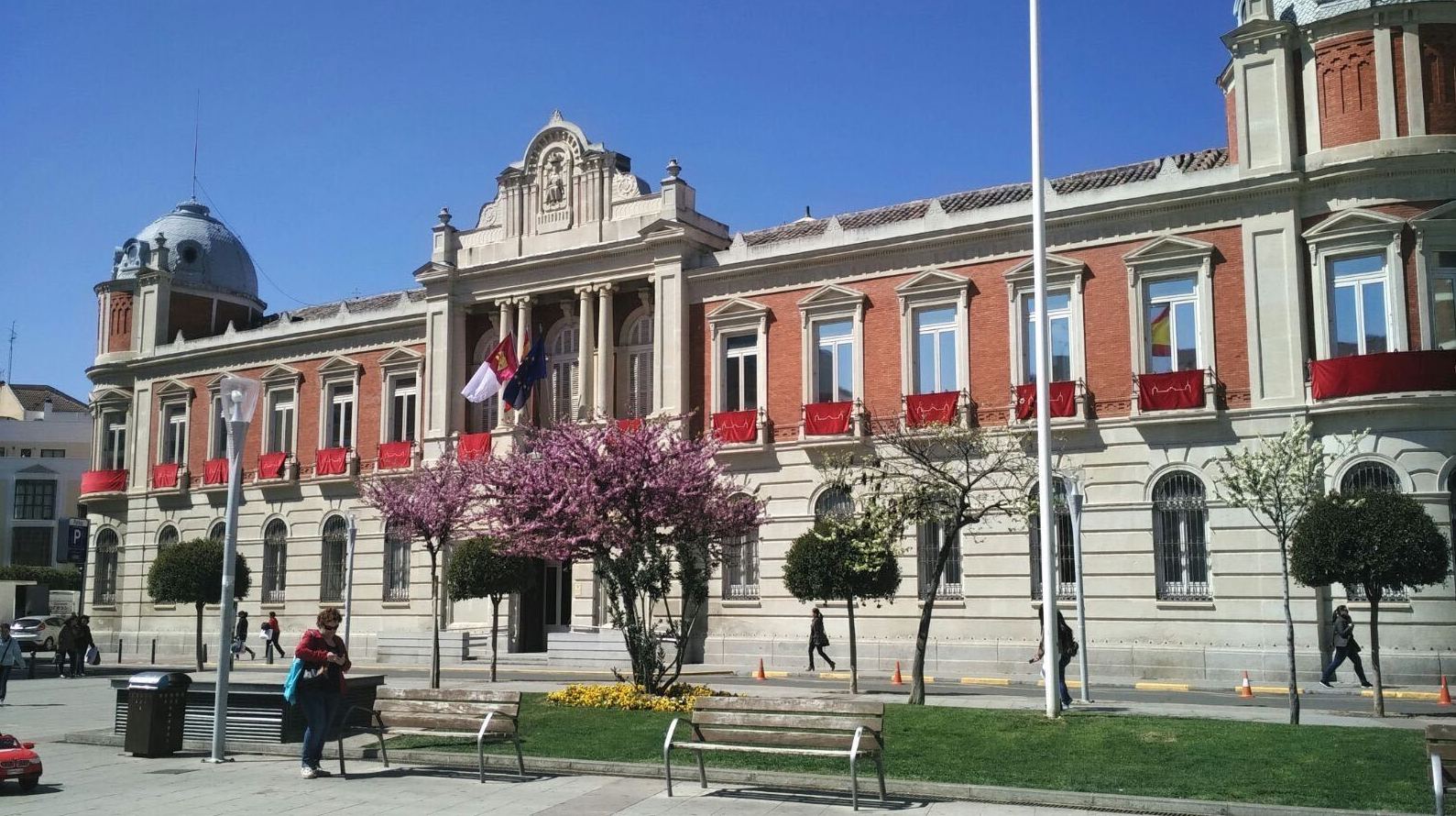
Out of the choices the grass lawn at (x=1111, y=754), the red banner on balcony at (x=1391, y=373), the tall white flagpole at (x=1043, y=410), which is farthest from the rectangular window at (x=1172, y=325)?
the grass lawn at (x=1111, y=754)

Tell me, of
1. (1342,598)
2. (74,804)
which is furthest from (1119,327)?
(74,804)

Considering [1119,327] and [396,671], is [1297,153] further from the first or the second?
[396,671]

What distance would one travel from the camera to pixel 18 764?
516 inches

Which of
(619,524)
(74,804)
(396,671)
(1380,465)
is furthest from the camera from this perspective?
(396,671)

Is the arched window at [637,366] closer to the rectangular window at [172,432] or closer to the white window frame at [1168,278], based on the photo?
the white window frame at [1168,278]

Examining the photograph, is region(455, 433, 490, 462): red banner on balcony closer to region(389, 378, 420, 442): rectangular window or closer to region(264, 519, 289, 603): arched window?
region(389, 378, 420, 442): rectangular window

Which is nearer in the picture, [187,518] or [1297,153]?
[1297,153]

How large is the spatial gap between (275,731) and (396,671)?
65.5 ft

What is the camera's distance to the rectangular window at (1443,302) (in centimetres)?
2577

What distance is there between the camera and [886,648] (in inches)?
1227

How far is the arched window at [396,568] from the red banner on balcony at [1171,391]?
24057 mm

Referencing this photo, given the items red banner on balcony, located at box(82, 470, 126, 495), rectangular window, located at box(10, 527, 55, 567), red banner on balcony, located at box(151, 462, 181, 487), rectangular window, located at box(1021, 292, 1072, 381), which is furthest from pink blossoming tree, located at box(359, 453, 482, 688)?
rectangular window, located at box(10, 527, 55, 567)

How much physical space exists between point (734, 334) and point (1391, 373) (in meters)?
16.4

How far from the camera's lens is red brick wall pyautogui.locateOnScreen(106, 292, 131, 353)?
166 ft
